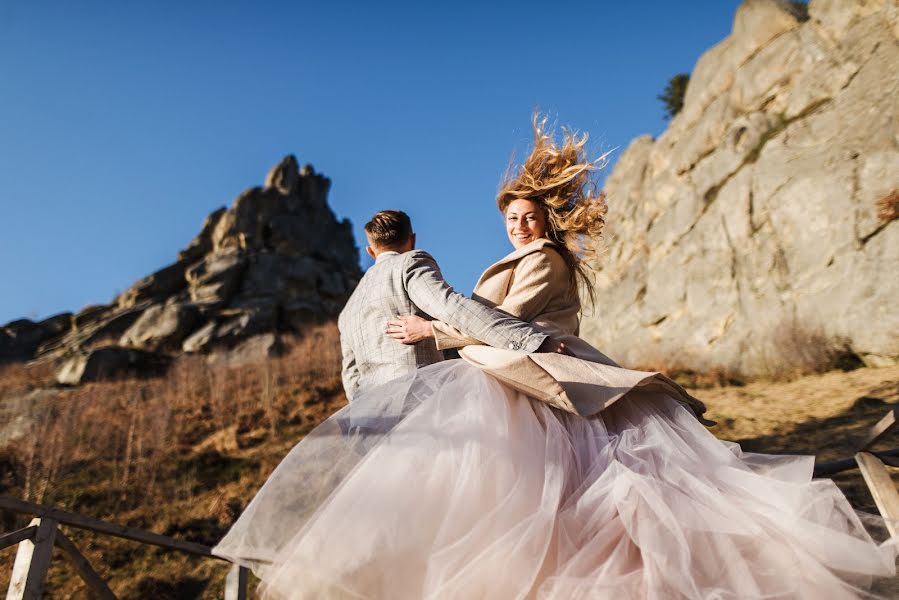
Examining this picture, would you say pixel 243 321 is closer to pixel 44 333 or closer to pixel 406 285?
pixel 44 333

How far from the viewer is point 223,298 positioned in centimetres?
3794

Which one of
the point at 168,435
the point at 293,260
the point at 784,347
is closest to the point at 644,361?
the point at 784,347

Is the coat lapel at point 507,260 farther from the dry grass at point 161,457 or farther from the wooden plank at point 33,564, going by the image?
the dry grass at point 161,457

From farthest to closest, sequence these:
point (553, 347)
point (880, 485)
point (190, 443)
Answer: point (190, 443), point (880, 485), point (553, 347)

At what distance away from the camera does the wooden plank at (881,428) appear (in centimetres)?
343

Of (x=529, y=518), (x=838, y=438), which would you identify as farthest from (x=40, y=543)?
(x=838, y=438)

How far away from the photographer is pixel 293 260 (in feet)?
143

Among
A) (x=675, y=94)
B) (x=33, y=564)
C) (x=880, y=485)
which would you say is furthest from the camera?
(x=675, y=94)

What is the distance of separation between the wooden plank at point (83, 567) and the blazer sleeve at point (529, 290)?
3620mm

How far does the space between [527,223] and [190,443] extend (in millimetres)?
14964

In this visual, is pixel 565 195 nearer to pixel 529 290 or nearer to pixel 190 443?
pixel 529 290

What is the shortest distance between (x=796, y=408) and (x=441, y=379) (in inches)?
416

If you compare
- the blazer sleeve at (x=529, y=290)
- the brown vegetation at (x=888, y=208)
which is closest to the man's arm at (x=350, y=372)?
the blazer sleeve at (x=529, y=290)

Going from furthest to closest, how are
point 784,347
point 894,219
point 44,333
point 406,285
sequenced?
point 44,333 → point 784,347 → point 894,219 → point 406,285
